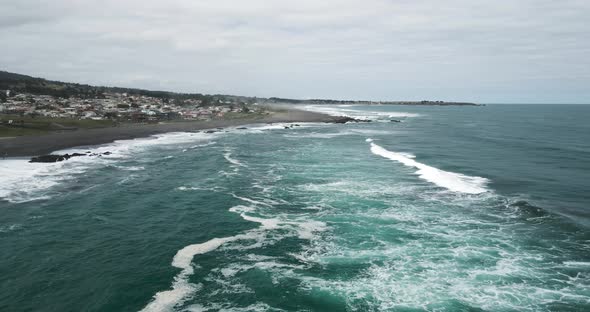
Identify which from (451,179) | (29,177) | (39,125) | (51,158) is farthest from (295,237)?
(39,125)

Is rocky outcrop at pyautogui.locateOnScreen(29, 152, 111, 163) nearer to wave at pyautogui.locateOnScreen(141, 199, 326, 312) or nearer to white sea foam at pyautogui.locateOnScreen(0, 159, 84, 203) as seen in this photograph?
white sea foam at pyautogui.locateOnScreen(0, 159, 84, 203)

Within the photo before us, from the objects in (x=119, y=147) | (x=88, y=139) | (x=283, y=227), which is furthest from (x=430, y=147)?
(x=88, y=139)

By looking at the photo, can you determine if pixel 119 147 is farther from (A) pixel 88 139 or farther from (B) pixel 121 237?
(B) pixel 121 237

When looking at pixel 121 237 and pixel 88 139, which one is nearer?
pixel 121 237

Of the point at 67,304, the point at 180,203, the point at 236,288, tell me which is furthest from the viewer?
the point at 180,203

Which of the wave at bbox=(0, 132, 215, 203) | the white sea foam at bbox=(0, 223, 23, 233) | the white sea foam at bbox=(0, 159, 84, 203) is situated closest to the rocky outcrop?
the wave at bbox=(0, 132, 215, 203)

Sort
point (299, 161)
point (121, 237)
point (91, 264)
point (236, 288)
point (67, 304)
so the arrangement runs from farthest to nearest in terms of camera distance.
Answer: point (299, 161) < point (121, 237) < point (91, 264) < point (236, 288) < point (67, 304)
